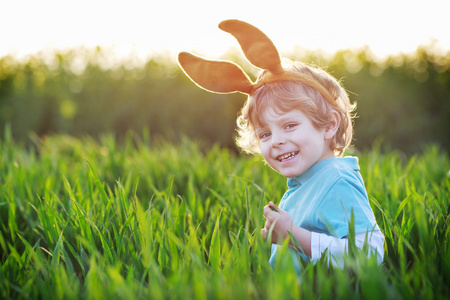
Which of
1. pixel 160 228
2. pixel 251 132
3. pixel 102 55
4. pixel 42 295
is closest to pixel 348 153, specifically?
pixel 251 132

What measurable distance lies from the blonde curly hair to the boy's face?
0.02m

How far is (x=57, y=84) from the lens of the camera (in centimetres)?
693

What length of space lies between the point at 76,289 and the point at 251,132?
2.97 ft

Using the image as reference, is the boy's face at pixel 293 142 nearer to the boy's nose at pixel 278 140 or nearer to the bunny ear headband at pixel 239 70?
the boy's nose at pixel 278 140

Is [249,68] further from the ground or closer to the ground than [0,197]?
further from the ground

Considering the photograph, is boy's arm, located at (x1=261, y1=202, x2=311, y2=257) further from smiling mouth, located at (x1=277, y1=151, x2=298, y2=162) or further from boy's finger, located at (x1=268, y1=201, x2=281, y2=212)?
smiling mouth, located at (x1=277, y1=151, x2=298, y2=162)

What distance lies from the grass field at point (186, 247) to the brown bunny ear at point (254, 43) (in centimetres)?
46

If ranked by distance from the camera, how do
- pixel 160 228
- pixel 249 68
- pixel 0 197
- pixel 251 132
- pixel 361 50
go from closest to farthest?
pixel 160 228 → pixel 251 132 → pixel 0 197 → pixel 249 68 → pixel 361 50

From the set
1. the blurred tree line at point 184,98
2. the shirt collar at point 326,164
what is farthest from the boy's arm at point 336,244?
the blurred tree line at point 184,98

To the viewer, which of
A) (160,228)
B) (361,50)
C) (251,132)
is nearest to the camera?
(160,228)

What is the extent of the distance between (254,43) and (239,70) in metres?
0.16

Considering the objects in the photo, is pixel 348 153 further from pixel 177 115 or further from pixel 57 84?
pixel 57 84

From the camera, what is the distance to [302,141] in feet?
4.79

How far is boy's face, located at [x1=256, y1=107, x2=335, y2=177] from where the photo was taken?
1.47 meters
